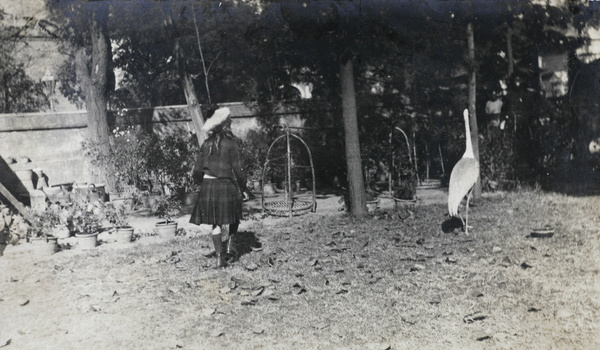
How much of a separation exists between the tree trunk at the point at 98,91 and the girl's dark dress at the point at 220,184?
6.14 metres

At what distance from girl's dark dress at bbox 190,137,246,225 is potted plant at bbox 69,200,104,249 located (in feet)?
7.56

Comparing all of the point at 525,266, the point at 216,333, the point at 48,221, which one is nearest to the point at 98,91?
the point at 48,221

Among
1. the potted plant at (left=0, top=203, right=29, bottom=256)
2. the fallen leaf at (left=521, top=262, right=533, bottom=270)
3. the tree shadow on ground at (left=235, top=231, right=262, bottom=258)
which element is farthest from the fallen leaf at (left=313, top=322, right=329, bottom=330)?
the potted plant at (left=0, top=203, right=29, bottom=256)

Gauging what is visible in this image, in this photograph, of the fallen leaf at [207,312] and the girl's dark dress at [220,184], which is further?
the girl's dark dress at [220,184]

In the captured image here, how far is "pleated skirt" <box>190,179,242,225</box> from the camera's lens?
18.0 ft

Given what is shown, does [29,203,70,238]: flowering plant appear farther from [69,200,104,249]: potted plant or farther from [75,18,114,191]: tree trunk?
[75,18,114,191]: tree trunk

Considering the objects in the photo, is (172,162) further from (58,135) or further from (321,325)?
(321,325)

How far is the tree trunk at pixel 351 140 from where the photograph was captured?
306 inches

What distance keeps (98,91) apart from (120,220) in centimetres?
456

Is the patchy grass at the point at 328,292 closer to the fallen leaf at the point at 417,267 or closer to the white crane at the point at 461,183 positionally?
the fallen leaf at the point at 417,267

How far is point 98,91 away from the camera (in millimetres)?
11062

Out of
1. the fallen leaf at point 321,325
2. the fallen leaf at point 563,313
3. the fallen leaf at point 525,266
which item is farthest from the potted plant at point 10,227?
the fallen leaf at point 563,313

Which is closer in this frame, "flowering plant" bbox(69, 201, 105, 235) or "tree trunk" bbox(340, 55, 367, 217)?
"flowering plant" bbox(69, 201, 105, 235)

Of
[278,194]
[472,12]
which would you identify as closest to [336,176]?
[278,194]
